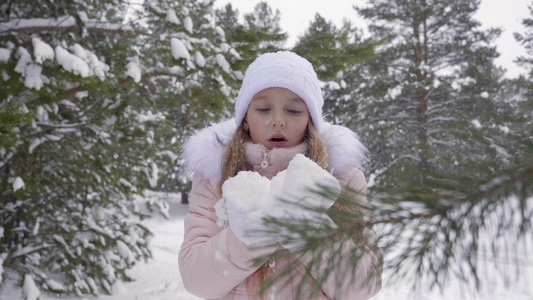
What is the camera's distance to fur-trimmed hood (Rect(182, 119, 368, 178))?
73.4 inches

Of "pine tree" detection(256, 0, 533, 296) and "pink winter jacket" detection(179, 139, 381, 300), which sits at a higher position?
"pine tree" detection(256, 0, 533, 296)

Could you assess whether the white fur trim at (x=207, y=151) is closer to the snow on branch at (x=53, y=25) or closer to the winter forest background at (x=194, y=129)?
the winter forest background at (x=194, y=129)

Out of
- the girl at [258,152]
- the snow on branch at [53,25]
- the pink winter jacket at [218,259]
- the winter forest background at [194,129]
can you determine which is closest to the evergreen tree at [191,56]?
the winter forest background at [194,129]

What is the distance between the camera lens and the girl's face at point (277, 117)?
6.02ft

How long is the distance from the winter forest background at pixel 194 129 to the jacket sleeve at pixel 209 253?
0.80 ft

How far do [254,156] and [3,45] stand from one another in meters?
3.56

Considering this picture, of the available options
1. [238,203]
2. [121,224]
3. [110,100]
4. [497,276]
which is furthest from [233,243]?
[121,224]

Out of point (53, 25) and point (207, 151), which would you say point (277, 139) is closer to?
point (207, 151)

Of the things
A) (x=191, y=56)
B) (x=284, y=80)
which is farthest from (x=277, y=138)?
(x=191, y=56)

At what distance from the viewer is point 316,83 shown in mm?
1990

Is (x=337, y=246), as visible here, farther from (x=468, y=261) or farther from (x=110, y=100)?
(x=110, y=100)

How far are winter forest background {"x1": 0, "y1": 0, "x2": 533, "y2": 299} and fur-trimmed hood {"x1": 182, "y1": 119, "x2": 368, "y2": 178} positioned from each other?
0.14 meters

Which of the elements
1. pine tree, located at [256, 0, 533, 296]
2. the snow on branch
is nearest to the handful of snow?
pine tree, located at [256, 0, 533, 296]

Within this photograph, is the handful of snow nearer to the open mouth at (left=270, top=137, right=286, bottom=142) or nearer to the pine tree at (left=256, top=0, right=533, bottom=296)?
the pine tree at (left=256, top=0, right=533, bottom=296)
